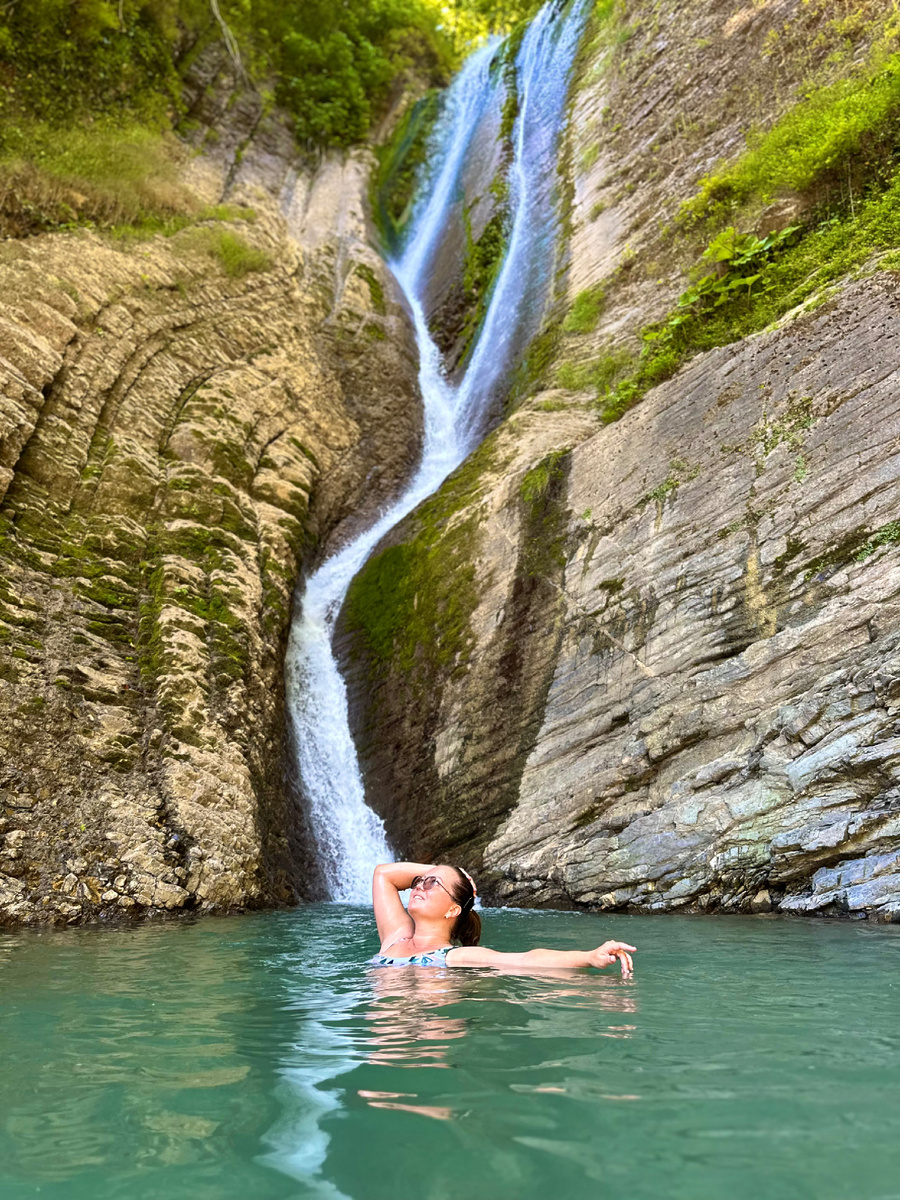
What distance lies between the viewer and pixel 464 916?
5.22 m

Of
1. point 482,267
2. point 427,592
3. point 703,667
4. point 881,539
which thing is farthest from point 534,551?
point 482,267

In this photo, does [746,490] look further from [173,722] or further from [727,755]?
[173,722]

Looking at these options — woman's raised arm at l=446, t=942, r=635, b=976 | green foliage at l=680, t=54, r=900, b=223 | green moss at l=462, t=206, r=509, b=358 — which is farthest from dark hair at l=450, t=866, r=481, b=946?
green moss at l=462, t=206, r=509, b=358

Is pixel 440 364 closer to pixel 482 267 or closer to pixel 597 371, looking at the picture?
pixel 482 267

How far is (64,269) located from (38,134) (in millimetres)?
4882

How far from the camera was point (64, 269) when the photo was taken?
13.6 meters

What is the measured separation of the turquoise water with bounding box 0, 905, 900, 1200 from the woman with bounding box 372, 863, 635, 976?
170 mm

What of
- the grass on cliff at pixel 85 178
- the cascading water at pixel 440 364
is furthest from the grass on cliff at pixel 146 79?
the cascading water at pixel 440 364

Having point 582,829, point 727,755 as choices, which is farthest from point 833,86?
point 582,829

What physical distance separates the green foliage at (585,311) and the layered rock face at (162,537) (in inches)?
180

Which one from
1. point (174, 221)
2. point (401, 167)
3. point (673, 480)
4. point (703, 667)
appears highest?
point (401, 167)

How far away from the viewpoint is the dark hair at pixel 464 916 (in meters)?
5.17

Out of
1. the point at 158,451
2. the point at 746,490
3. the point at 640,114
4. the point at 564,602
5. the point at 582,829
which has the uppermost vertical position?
the point at 640,114

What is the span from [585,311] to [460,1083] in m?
14.4
